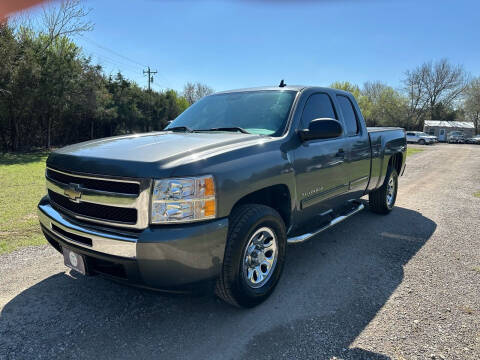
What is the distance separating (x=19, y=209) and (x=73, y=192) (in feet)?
13.6

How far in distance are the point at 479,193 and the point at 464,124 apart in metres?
60.3

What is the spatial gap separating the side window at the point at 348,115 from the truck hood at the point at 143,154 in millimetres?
1881

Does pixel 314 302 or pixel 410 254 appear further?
pixel 410 254

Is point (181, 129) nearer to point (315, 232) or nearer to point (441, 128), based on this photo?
point (315, 232)

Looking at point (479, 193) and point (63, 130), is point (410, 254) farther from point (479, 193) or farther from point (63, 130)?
point (63, 130)

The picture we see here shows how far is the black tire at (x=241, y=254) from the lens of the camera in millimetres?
2516

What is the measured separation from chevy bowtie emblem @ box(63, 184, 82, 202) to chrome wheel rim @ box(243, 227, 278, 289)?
1.37m

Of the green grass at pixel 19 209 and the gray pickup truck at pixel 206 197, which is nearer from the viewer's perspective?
the gray pickup truck at pixel 206 197

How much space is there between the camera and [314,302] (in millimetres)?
3018

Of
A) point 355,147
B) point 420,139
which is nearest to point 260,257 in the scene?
point 355,147

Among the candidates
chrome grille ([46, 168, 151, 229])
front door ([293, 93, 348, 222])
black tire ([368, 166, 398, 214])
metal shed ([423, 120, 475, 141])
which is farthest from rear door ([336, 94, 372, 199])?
metal shed ([423, 120, 475, 141])

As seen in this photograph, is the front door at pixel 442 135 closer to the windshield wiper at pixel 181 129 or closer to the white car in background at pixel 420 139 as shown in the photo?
the white car in background at pixel 420 139

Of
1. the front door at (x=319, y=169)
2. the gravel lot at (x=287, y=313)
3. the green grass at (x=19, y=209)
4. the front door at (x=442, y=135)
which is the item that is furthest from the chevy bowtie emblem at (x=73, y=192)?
the front door at (x=442, y=135)

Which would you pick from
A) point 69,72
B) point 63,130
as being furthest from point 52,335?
point 63,130
